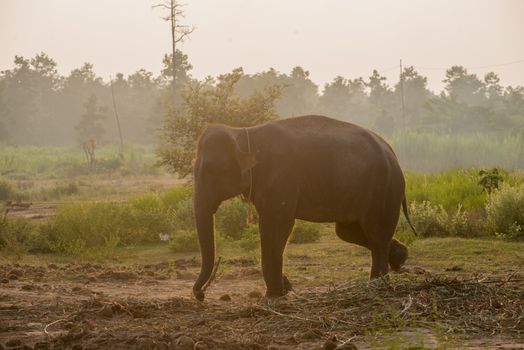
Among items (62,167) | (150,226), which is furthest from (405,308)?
(62,167)

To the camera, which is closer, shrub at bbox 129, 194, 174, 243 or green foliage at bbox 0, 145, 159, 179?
shrub at bbox 129, 194, 174, 243

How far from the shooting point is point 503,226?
15266 mm

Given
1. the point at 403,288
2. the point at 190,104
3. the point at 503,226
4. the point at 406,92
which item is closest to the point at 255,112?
the point at 190,104

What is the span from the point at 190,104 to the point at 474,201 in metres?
6.93

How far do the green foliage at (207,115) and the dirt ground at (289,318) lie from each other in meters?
9.32

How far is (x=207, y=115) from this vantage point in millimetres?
19266

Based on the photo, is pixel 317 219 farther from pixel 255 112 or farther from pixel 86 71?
pixel 86 71

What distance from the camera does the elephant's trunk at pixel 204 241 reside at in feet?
28.5

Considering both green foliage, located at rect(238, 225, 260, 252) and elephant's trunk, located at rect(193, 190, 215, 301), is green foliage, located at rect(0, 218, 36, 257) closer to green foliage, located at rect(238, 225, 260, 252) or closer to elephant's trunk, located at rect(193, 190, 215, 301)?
green foliage, located at rect(238, 225, 260, 252)

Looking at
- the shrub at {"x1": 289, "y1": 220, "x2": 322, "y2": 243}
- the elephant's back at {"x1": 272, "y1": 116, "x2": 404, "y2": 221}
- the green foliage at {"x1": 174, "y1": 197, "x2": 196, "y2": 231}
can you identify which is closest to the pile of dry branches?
the elephant's back at {"x1": 272, "y1": 116, "x2": 404, "y2": 221}

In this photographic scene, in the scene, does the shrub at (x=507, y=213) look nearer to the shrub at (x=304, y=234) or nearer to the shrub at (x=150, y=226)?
the shrub at (x=304, y=234)

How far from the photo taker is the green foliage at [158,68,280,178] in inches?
754

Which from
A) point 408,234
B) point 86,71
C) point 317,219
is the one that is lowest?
point 408,234

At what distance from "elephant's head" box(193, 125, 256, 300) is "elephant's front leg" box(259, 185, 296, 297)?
15.8 inches
